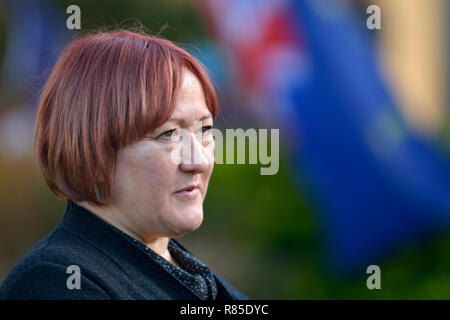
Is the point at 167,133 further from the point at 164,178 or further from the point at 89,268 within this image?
the point at 89,268

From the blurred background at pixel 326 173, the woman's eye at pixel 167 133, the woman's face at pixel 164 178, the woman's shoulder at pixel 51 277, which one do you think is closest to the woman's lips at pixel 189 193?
the woman's face at pixel 164 178

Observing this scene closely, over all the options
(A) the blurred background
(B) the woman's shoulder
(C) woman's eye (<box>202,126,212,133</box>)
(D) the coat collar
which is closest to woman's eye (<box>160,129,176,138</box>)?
(C) woman's eye (<box>202,126,212,133</box>)

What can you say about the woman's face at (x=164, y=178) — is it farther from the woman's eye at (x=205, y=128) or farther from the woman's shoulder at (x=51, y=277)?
the woman's shoulder at (x=51, y=277)

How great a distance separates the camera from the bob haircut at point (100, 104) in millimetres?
1927

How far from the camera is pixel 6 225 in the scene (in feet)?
21.6

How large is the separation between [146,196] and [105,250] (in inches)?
8.3

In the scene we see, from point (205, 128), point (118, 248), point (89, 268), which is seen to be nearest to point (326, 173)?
point (205, 128)

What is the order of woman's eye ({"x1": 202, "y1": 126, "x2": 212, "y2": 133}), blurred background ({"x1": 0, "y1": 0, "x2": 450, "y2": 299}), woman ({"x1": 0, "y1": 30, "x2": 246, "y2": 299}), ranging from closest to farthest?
woman ({"x1": 0, "y1": 30, "x2": 246, "y2": 299}) < woman's eye ({"x1": 202, "y1": 126, "x2": 212, "y2": 133}) < blurred background ({"x1": 0, "y1": 0, "x2": 450, "y2": 299})

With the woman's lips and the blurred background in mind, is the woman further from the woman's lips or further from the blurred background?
the blurred background

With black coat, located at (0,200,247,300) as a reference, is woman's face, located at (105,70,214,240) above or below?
above

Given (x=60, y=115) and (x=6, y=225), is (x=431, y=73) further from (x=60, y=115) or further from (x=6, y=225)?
(x=60, y=115)

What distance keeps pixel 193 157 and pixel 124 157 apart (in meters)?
0.22

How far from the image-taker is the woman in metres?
1.92
